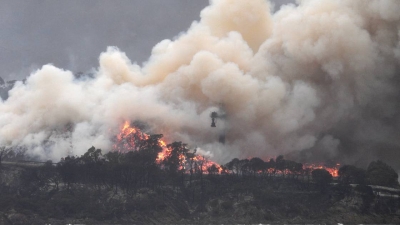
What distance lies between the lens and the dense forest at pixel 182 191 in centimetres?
10175

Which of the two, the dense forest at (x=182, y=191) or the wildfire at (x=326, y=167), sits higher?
the wildfire at (x=326, y=167)

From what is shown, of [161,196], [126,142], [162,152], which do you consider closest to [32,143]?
[126,142]

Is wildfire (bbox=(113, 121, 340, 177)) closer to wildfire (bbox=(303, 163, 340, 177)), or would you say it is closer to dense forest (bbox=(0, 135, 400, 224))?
wildfire (bbox=(303, 163, 340, 177))

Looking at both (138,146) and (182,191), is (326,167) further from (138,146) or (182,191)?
(138,146)

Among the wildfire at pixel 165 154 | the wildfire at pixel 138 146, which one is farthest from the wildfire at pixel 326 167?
the wildfire at pixel 138 146

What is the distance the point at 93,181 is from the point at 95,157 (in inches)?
251

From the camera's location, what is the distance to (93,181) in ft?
373

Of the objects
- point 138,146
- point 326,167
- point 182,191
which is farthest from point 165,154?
point 326,167

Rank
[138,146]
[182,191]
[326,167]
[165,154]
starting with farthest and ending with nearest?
1. [326,167]
2. [138,146]
3. [165,154]
4. [182,191]

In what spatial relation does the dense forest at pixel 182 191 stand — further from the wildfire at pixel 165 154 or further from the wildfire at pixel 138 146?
the wildfire at pixel 138 146

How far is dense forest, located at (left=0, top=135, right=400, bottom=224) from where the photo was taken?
102 meters

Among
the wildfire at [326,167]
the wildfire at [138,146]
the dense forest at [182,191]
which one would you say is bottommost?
the dense forest at [182,191]

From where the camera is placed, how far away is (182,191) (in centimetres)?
11412

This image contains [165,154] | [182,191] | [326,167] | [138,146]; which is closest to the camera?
[182,191]
